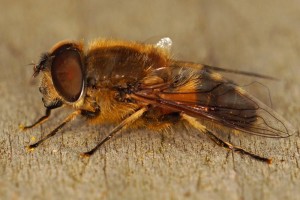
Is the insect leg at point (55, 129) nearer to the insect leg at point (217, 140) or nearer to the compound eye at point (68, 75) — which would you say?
the compound eye at point (68, 75)

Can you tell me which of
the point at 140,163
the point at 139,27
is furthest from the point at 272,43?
the point at 140,163

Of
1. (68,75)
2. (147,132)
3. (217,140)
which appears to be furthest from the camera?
(147,132)

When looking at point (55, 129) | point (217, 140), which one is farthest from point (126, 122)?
point (217, 140)

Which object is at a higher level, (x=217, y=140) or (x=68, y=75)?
(x=68, y=75)

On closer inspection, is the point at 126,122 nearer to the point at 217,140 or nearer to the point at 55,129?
the point at 55,129

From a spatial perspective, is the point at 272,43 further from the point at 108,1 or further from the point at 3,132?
the point at 3,132


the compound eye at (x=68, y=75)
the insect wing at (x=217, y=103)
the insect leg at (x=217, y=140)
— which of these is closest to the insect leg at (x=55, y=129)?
the compound eye at (x=68, y=75)
